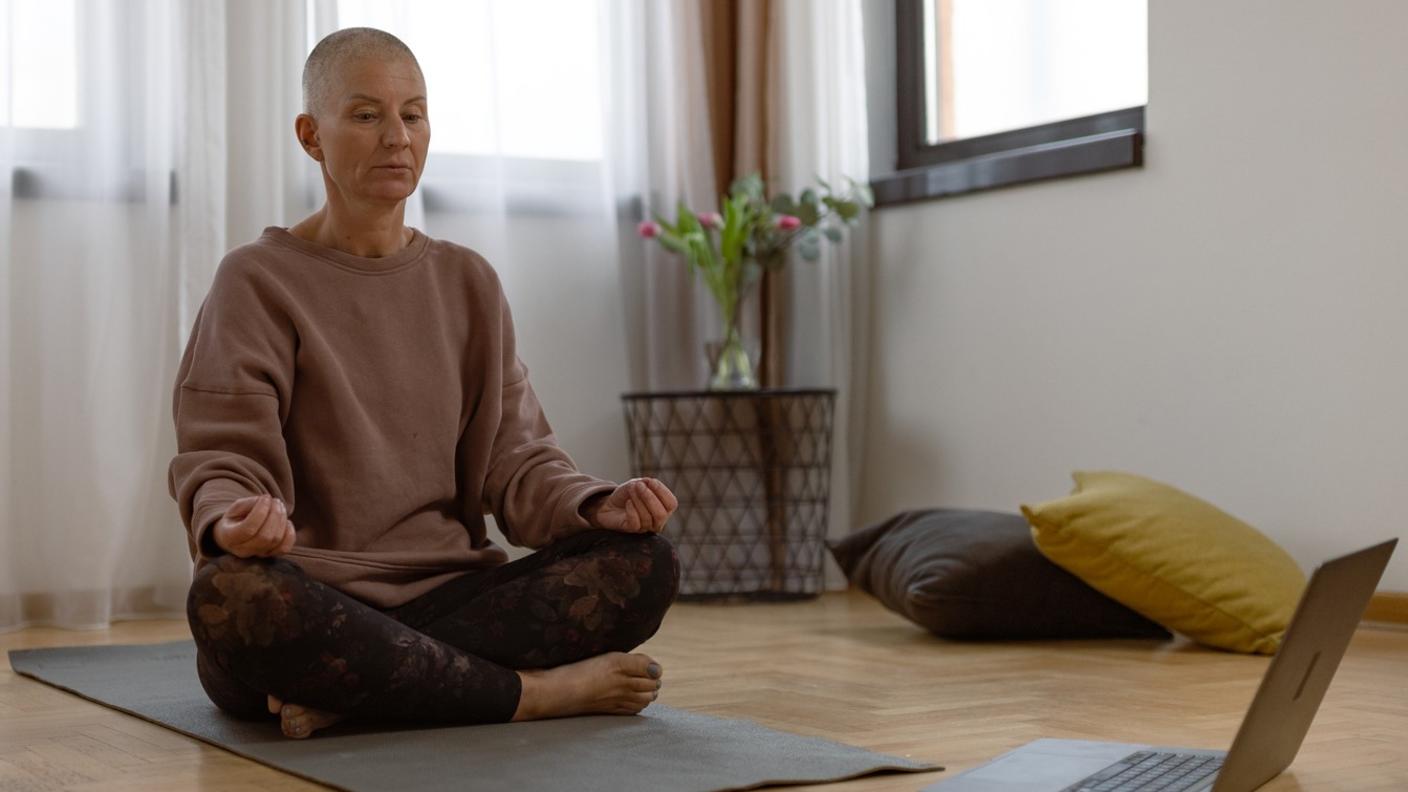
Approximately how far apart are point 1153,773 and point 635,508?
0.67 m

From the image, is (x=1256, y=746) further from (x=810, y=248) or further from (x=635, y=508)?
(x=810, y=248)

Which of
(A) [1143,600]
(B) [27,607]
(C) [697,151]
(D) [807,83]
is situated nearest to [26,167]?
(B) [27,607]

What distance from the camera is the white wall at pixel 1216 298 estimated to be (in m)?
2.89

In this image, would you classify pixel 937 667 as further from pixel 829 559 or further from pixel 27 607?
pixel 27 607

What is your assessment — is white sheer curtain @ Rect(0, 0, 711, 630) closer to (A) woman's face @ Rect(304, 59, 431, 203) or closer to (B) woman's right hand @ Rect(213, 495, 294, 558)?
(A) woman's face @ Rect(304, 59, 431, 203)

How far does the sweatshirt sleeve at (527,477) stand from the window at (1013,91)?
1.60 m

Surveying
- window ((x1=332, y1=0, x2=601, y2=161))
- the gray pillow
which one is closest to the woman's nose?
the gray pillow

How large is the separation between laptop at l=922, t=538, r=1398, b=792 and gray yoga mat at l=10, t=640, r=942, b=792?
0.14 meters

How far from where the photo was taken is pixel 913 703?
86.0 inches

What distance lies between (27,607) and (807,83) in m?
2.01

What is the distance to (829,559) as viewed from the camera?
12.8ft

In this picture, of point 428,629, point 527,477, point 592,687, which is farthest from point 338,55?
point 592,687

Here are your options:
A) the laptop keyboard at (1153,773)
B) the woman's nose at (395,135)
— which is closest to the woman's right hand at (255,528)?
the woman's nose at (395,135)

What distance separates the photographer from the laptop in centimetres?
135
